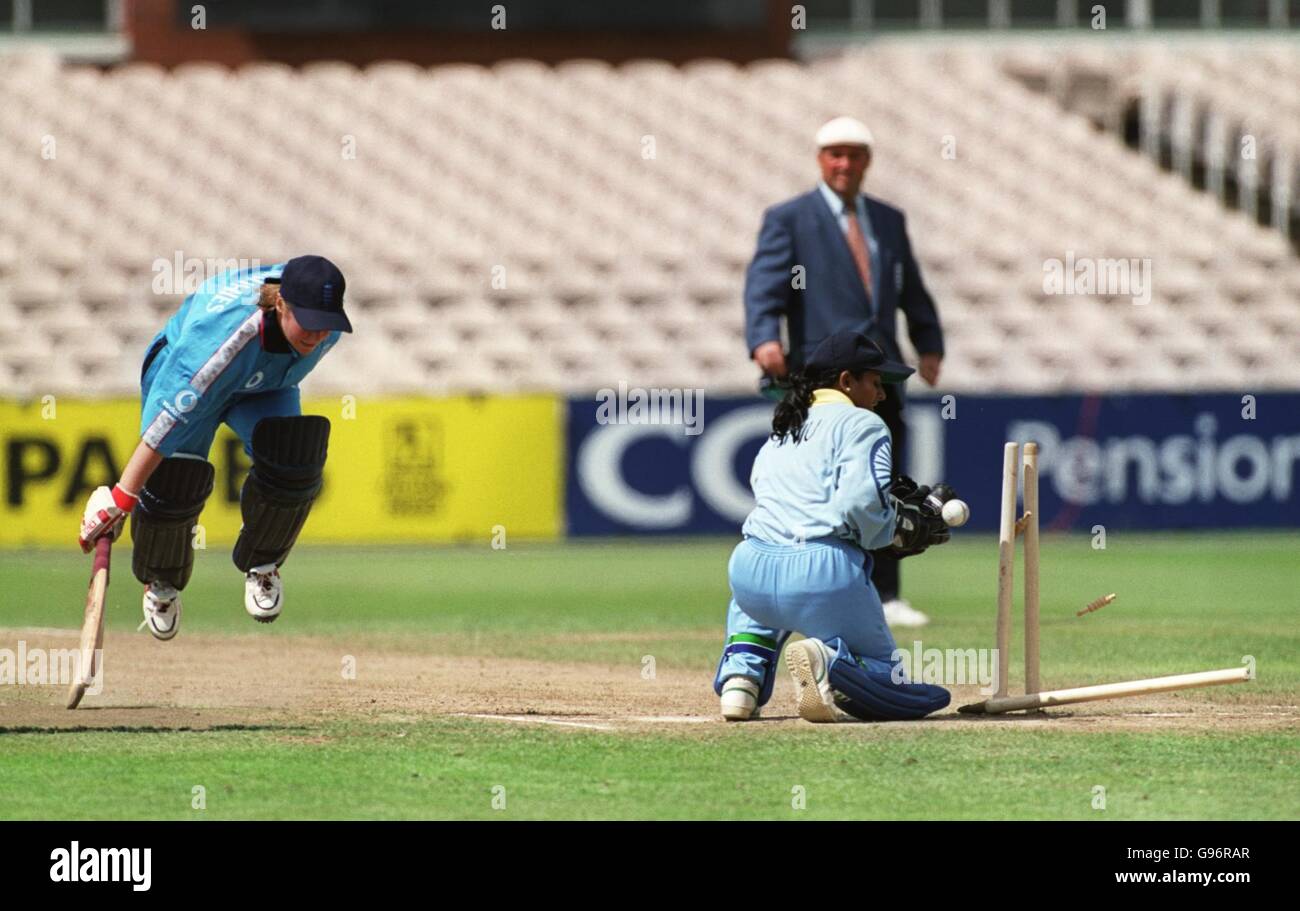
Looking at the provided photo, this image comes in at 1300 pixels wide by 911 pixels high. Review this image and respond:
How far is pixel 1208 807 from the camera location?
22.6 ft

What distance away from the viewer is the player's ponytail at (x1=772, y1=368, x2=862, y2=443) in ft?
28.3

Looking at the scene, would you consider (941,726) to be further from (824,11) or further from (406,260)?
(824,11)

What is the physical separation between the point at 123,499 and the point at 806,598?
2779 mm

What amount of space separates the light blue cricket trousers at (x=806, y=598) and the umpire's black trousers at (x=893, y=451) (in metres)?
2.18

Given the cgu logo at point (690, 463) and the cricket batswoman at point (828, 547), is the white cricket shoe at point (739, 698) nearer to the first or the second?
the cricket batswoman at point (828, 547)

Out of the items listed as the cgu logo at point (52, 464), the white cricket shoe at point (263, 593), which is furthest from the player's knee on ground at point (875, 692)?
the cgu logo at point (52, 464)

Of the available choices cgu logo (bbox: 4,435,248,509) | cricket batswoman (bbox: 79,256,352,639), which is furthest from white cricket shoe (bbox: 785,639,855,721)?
cgu logo (bbox: 4,435,248,509)

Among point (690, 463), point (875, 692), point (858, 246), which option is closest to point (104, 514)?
point (875, 692)

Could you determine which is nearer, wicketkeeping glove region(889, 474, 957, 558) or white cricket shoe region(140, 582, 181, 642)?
wicketkeeping glove region(889, 474, 957, 558)

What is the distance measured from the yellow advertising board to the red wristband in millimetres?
11000

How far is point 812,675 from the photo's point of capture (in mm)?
8273

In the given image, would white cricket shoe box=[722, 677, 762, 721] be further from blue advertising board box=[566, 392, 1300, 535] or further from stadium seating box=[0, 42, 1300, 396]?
stadium seating box=[0, 42, 1300, 396]

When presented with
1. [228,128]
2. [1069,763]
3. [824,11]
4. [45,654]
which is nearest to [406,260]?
[228,128]

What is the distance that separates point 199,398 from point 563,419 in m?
11.3
